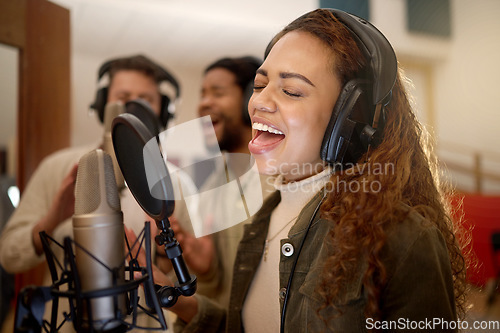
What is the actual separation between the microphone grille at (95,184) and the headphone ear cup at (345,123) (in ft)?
1.01

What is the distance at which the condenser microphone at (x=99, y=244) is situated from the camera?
474mm

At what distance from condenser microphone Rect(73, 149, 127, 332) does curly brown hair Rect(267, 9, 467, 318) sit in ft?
0.96

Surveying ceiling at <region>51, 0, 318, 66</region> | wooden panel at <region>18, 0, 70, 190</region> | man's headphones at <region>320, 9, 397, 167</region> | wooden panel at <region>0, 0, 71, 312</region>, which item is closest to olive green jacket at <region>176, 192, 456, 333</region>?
man's headphones at <region>320, 9, 397, 167</region>

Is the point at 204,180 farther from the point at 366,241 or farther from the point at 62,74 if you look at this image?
the point at 62,74

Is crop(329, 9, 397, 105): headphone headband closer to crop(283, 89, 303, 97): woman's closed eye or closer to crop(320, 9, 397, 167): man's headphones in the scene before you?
crop(320, 9, 397, 167): man's headphones

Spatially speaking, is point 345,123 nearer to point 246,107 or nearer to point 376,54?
point 376,54

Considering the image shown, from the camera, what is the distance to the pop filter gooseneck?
49 cm

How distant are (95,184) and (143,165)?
64mm

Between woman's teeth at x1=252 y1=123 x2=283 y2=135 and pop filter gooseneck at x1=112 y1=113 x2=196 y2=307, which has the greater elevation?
woman's teeth at x1=252 y1=123 x2=283 y2=135

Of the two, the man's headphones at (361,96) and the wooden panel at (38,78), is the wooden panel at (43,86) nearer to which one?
the wooden panel at (38,78)

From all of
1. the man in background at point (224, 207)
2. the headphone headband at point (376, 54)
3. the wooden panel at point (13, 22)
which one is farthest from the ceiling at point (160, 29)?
the headphone headband at point (376, 54)

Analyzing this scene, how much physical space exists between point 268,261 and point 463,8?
583 millimetres

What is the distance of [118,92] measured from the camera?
1134 millimetres

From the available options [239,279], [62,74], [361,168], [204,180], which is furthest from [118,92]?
[361,168]
